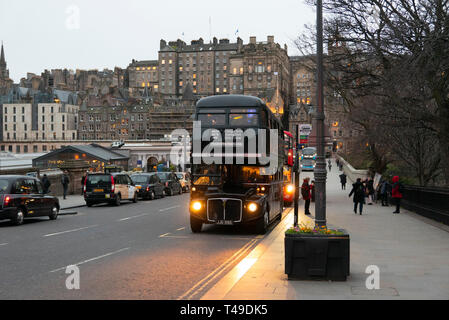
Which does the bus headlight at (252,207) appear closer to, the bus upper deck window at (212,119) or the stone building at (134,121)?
the bus upper deck window at (212,119)

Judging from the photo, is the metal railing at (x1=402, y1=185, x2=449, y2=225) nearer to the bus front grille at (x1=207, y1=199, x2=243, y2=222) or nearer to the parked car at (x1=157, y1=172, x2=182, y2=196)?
the bus front grille at (x1=207, y1=199, x2=243, y2=222)

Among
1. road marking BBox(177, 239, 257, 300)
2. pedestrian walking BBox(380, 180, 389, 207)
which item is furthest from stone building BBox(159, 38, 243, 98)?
road marking BBox(177, 239, 257, 300)

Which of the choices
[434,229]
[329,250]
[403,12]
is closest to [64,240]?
[329,250]

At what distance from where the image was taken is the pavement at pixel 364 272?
8414 mm

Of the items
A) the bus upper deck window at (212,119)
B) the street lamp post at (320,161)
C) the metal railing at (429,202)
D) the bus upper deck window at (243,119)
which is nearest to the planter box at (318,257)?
the street lamp post at (320,161)

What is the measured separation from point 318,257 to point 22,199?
47.1 ft

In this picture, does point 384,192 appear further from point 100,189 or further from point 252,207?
point 100,189

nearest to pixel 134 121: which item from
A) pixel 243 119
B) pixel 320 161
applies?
pixel 243 119

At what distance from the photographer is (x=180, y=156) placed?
95.6m

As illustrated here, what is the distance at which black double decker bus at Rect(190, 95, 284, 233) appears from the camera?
17391 millimetres

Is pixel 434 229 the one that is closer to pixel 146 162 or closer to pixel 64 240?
pixel 64 240

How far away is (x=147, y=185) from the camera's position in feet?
119

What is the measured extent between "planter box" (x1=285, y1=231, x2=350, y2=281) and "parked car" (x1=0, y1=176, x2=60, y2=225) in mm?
13464
